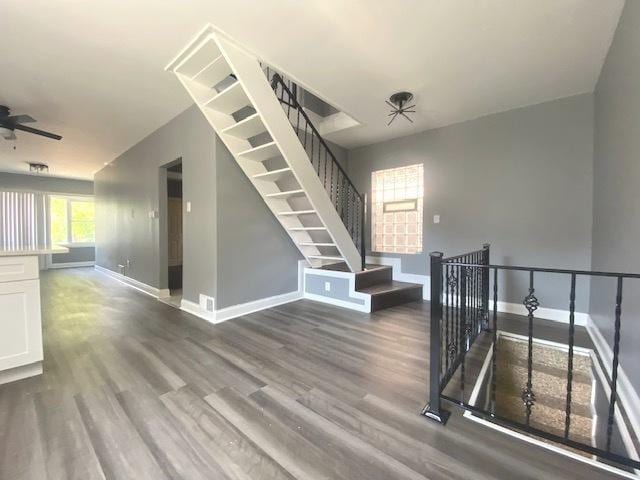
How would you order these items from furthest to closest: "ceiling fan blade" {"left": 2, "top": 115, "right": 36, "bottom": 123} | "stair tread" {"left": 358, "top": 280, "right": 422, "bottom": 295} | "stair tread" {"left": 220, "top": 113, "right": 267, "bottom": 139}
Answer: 1. "stair tread" {"left": 358, "top": 280, "right": 422, "bottom": 295}
2. "ceiling fan blade" {"left": 2, "top": 115, "right": 36, "bottom": 123}
3. "stair tread" {"left": 220, "top": 113, "right": 267, "bottom": 139}

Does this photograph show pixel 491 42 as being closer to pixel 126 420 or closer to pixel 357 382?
pixel 357 382

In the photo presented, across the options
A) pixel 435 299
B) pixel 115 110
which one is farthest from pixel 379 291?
pixel 115 110

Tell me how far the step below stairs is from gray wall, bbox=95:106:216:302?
163 centimetres

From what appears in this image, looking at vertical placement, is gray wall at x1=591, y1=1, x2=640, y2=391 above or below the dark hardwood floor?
above

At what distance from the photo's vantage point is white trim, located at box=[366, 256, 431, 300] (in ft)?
14.1

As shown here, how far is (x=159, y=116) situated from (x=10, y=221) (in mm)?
6374

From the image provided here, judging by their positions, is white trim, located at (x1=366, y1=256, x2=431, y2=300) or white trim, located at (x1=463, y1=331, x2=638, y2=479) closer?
white trim, located at (x1=463, y1=331, x2=638, y2=479)

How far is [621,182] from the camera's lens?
2.06m

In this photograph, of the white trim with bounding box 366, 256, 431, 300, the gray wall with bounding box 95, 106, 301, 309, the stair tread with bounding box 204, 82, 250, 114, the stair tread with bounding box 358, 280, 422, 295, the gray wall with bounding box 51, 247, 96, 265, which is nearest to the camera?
the stair tread with bounding box 204, 82, 250, 114

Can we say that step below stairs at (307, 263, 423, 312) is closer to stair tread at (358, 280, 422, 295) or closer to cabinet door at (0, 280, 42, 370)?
stair tread at (358, 280, 422, 295)

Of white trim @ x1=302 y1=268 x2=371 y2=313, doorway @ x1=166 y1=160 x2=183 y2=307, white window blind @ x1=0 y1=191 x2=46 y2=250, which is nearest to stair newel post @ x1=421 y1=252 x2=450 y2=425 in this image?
white trim @ x1=302 y1=268 x2=371 y2=313

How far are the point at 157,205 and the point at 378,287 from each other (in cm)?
367

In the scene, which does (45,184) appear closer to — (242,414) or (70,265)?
(70,265)

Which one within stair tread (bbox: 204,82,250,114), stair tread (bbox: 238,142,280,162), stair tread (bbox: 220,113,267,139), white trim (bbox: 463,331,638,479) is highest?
stair tread (bbox: 204,82,250,114)
